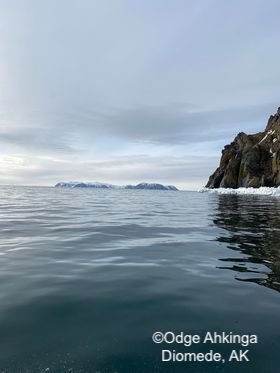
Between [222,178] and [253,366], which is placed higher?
[222,178]

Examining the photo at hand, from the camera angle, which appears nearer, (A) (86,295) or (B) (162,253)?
(A) (86,295)

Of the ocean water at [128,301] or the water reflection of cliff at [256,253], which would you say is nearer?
the ocean water at [128,301]

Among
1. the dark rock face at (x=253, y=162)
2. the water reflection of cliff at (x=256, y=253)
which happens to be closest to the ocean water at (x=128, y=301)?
the water reflection of cliff at (x=256, y=253)

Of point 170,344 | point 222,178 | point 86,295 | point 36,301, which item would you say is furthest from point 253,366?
point 222,178

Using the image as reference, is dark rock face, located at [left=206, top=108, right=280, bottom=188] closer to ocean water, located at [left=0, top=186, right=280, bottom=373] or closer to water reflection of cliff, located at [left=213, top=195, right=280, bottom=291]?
water reflection of cliff, located at [left=213, top=195, right=280, bottom=291]

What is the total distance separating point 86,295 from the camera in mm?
6074

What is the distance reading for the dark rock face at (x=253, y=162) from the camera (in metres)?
94.5

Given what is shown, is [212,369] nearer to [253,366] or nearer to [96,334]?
[253,366]

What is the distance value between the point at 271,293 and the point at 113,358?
3.88 m

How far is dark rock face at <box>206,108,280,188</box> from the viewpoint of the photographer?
9447cm

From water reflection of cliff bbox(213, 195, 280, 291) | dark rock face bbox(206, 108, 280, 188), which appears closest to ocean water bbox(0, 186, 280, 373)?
water reflection of cliff bbox(213, 195, 280, 291)

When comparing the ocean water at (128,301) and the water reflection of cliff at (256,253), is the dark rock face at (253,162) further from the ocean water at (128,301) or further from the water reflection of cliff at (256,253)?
the ocean water at (128,301)

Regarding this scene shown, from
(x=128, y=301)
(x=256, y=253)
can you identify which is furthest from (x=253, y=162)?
(x=128, y=301)

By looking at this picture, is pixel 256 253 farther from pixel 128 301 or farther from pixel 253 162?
pixel 253 162
